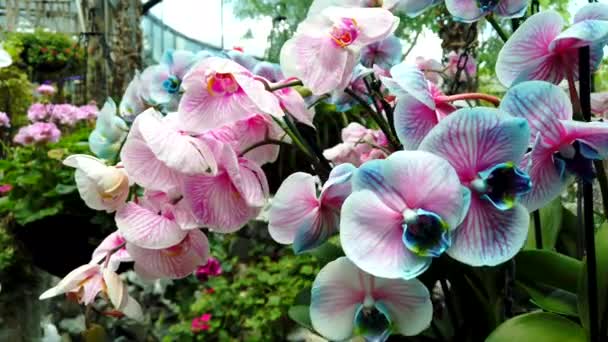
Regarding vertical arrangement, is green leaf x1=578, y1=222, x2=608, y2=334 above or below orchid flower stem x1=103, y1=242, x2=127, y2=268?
above

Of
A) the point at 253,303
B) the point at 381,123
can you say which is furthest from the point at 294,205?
the point at 253,303

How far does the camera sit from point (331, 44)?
0.34 m

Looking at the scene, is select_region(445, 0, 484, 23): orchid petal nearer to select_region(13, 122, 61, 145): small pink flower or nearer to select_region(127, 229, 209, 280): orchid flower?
select_region(127, 229, 209, 280): orchid flower

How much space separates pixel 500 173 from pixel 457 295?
18cm

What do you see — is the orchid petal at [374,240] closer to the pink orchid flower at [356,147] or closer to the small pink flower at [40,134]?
the pink orchid flower at [356,147]

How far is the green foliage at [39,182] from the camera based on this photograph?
1.60 m

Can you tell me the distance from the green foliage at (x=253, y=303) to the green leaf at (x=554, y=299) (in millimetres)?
1195

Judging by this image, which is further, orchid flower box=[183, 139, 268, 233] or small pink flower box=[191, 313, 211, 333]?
small pink flower box=[191, 313, 211, 333]

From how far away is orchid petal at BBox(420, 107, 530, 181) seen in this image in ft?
0.82

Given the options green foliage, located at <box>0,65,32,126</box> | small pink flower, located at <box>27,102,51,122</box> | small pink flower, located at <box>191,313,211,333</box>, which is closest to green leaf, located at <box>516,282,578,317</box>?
small pink flower, located at <box>191,313,211,333</box>

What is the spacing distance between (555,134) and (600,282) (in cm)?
13

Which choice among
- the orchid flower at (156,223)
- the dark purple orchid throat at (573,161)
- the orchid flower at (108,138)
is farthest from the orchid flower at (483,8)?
the orchid flower at (108,138)

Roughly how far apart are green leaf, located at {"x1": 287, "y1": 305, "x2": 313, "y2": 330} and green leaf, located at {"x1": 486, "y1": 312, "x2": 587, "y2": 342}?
0.14 m

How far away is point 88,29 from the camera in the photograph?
2.32m
